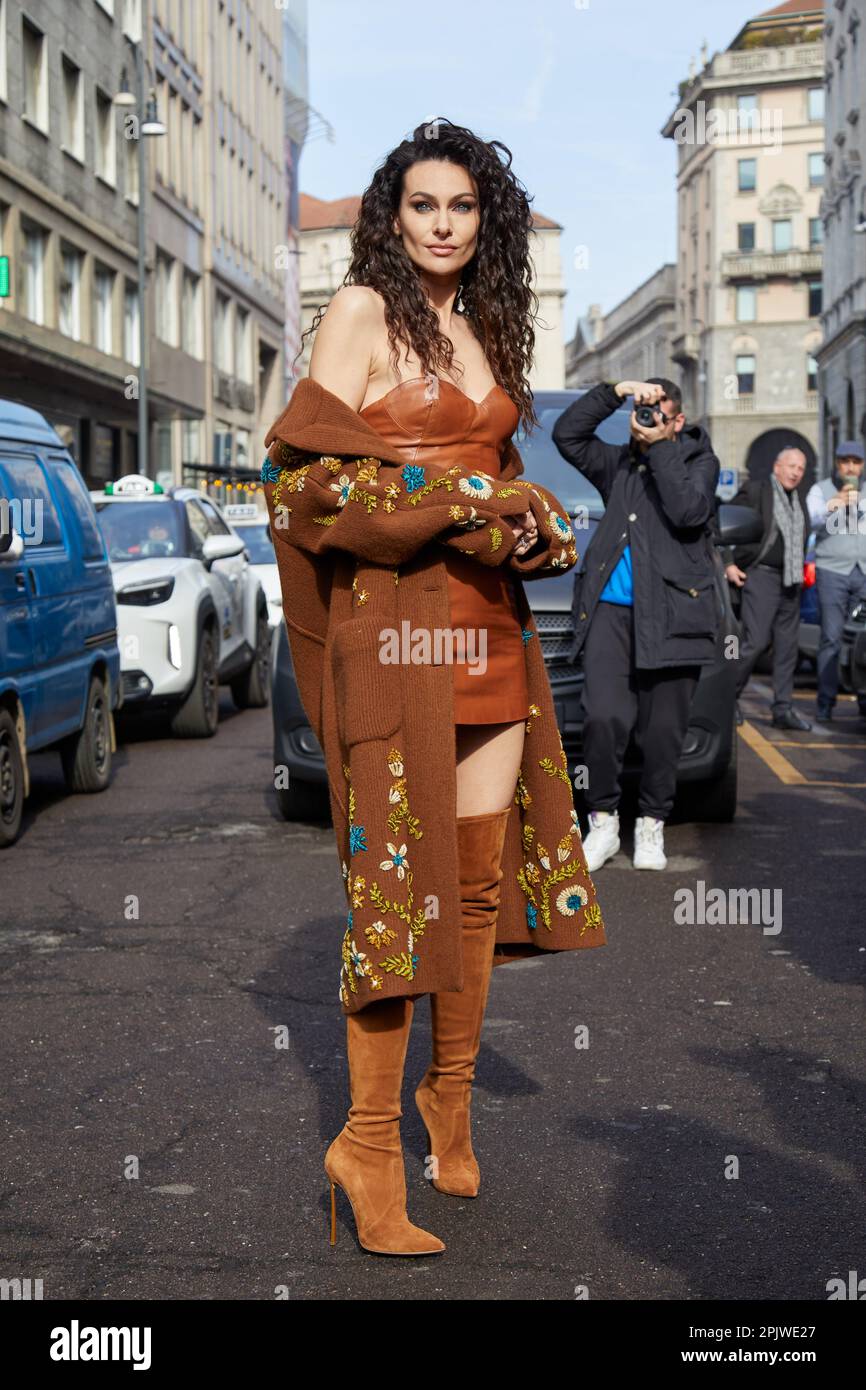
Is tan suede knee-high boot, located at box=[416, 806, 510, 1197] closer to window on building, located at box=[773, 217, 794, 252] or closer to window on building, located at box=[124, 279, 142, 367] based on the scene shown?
window on building, located at box=[124, 279, 142, 367]

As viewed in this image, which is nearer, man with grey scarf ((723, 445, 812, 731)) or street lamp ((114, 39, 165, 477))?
man with grey scarf ((723, 445, 812, 731))

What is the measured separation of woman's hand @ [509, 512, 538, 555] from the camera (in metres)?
3.51

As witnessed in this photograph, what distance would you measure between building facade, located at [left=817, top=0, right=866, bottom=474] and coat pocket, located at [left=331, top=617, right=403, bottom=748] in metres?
45.2

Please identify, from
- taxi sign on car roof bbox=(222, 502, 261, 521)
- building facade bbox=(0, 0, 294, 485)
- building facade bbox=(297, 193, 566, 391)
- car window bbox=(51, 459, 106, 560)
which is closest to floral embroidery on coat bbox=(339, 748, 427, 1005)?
car window bbox=(51, 459, 106, 560)

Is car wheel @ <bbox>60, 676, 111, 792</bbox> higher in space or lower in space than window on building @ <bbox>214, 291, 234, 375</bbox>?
lower

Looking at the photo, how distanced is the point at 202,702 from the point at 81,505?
2.87 metres

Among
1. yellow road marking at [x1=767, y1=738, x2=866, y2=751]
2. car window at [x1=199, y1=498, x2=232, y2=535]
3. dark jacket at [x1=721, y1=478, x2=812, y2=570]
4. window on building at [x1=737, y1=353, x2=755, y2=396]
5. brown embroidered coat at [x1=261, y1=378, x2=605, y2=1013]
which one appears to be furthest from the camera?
window on building at [x1=737, y1=353, x2=755, y2=396]

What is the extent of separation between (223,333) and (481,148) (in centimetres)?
4778

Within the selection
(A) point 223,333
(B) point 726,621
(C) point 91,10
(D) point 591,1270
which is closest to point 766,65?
(A) point 223,333

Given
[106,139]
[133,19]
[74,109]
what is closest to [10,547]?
[74,109]

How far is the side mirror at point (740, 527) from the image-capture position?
9.38 meters

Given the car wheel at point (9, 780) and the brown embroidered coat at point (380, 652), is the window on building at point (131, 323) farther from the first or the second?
the brown embroidered coat at point (380, 652)

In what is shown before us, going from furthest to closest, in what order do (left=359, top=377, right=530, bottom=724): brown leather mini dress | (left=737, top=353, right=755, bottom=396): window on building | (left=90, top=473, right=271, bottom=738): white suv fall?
1. (left=737, top=353, right=755, bottom=396): window on building
2. (left=90, top=473, right=271, bottom=738): white suv
3. (left=359, top=377, right=530, bottom=724): brown leather mini dress
